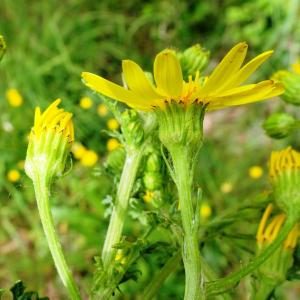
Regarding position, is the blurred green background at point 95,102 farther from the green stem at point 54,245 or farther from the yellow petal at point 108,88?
the yellow petal at point 108,88

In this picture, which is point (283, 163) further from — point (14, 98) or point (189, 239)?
point (14, 98)

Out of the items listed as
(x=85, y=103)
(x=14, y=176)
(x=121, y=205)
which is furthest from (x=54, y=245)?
(x=85, y=103)

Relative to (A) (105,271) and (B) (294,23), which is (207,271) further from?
(B) (294,23)

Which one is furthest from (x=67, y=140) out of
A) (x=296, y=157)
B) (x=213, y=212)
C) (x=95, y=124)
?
(x=95, y=124)

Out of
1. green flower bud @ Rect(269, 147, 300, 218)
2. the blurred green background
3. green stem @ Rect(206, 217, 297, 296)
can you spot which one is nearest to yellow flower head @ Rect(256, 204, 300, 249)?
green flower bud @ Rect(269, 147, 300, 218)

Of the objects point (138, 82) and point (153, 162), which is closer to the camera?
point (138, 82)

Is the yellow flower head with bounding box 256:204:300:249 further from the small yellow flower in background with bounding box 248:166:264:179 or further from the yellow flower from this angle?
the small yellow flower in background with bounding box 248:166:264:179
